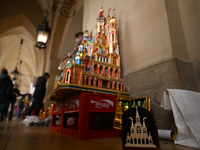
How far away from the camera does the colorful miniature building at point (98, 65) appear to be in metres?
1.76

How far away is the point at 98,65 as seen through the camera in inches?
82.5

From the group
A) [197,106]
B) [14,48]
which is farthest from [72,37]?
[14,48]

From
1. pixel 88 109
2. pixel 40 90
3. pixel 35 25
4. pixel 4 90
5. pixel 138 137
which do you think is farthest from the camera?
pixel 35 25

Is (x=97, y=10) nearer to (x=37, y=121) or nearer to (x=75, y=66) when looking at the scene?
(x=75, y=66)

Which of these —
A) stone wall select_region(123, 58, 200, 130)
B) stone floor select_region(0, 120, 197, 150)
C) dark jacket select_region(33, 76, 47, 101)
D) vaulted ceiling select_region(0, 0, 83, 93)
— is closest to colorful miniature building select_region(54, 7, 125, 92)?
stone wall select_region(123, 58, 200, 130)

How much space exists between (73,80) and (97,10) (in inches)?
105

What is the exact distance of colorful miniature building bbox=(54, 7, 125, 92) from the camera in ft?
5.77

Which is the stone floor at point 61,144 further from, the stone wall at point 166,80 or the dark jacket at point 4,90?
the dark jacket at point 4,90

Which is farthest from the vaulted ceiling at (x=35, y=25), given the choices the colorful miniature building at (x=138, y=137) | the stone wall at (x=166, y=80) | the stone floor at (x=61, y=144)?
the colorful miniature building at (x=138, y=137)

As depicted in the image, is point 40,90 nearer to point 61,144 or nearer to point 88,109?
point 88,109

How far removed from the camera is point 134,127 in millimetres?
882

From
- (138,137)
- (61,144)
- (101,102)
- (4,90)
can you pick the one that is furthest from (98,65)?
(4,90)

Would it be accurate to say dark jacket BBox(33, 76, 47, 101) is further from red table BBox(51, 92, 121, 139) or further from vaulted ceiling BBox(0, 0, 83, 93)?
vaulted ceiling BBox(0, 0, 83, 93)

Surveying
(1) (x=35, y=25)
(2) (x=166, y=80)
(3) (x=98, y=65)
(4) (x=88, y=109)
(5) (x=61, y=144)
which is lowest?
(5) (x=61, y=144)
